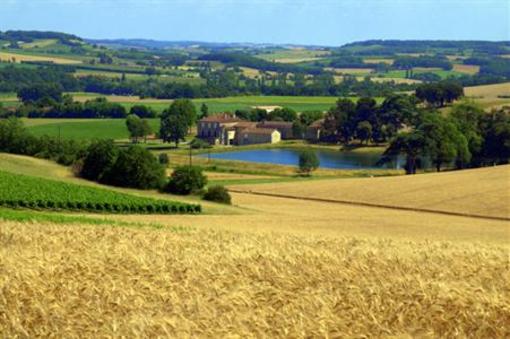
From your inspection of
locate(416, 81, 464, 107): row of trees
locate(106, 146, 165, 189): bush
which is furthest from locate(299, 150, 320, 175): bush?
locate(416, 81, 464, 107): row of trees

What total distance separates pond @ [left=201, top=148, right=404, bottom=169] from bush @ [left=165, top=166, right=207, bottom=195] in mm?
32974

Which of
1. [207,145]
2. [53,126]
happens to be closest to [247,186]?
[207,145]

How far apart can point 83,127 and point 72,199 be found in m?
86.9

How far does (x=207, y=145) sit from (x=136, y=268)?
100093 mm

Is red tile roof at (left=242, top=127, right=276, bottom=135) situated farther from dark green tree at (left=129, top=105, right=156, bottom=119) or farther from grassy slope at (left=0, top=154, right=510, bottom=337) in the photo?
grassy slope at (left=0, top=154, right=510, bottom=337)

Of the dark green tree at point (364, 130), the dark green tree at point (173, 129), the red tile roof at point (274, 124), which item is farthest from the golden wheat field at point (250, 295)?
the red tile roof at point (274, 124)

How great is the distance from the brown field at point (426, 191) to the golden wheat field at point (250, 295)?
36681 millimetres

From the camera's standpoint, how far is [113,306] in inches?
477

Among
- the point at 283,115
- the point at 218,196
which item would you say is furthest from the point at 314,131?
the point at 218,196

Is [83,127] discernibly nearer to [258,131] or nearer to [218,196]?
[258,131]

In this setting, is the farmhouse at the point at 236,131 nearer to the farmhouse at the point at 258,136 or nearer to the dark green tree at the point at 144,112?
the farmhouse at the point at 258,136

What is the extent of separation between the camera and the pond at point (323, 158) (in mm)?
91938

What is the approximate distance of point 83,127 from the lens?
131m

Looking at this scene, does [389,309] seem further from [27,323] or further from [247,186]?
[247,186]
